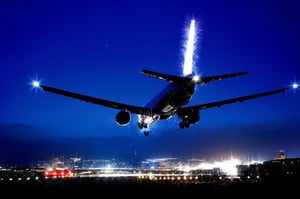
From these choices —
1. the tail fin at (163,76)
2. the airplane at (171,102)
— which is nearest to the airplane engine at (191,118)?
the airplane at (171,102)

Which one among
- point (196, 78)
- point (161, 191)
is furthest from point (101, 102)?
point (161, 191)

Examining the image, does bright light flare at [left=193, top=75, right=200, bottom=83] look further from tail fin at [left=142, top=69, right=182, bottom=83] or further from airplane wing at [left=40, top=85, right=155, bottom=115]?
airplane wing at [left=40, top=85, right=155, bottom=115]

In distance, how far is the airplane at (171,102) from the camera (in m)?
38.9

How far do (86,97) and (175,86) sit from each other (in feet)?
34.5

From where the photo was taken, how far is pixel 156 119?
154 ft

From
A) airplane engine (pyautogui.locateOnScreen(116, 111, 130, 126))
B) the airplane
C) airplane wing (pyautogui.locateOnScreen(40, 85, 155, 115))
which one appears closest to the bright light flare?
the airplane

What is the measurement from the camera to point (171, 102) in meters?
40.3

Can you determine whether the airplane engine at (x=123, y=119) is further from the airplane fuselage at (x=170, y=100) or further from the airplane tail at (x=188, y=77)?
the airplane tail at (x=188, y=77)

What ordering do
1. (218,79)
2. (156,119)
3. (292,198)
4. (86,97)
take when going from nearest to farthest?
1. (292,198)
2. (218,79)
3. (86,97)
4. (156,119)

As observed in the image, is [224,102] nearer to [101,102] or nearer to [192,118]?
[192,118]

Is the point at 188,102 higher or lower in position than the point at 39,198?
higher

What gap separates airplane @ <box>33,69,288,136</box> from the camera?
38906 mm

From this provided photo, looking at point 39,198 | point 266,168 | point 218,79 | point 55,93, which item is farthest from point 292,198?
point 266,168

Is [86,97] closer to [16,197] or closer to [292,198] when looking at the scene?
[16,197]
